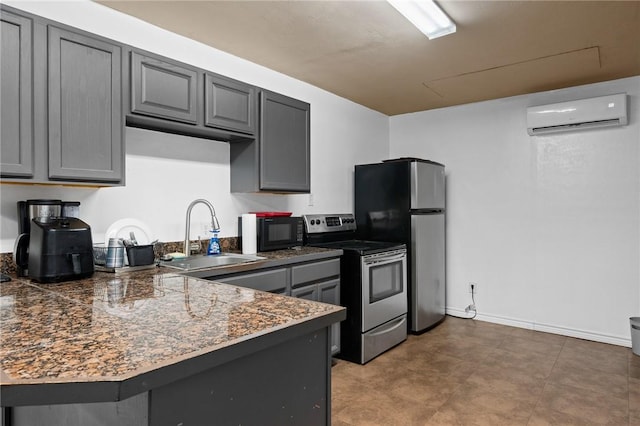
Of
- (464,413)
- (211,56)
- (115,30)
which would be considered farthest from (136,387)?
(211,56)

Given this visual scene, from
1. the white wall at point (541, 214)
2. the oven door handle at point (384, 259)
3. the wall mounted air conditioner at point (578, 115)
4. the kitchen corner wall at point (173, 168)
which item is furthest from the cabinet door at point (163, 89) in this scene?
the wall mounted air conditioner at point (578, 115)

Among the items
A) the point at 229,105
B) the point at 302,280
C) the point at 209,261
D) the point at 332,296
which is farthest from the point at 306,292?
the point at 229,105

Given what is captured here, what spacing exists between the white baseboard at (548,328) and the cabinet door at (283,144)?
8.03 feet

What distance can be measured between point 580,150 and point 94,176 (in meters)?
4.04

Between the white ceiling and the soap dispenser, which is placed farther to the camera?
the soap dispenser

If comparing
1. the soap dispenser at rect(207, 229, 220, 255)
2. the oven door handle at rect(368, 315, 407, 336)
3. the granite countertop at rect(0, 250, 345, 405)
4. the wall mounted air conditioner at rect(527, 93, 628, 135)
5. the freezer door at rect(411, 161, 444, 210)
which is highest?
the wall mounted air conditioner at rect(527, 93, 628, 135)

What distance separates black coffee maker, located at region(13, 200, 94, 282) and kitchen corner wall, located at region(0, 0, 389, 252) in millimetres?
163

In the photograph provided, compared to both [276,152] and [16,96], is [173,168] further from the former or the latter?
[16,96]

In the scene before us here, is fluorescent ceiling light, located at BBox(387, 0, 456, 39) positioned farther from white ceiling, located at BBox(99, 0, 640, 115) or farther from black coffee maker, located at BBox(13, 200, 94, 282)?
black coffee maker, located at BBox(13, 200, 94, 282)

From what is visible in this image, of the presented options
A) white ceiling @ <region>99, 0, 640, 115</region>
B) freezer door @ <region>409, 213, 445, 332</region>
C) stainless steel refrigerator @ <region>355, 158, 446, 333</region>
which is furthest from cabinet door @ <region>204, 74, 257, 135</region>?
freezer door @ <region>409, 213, 445, 332</region>

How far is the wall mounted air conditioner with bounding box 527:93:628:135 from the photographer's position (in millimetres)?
3482

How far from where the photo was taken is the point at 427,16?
7.81 ft

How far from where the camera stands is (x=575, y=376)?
2.88m

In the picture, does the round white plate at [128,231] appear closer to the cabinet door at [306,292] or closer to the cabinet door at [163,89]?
the cabinet door at [163,89]
